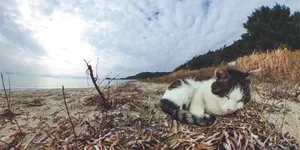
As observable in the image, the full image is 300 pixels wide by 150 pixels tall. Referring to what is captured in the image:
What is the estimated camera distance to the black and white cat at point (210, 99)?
219cm

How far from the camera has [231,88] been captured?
2303mm

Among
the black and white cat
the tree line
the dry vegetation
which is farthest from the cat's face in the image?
the tree line

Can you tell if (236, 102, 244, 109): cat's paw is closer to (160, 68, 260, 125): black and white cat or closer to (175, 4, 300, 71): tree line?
(160, 68, 260, 125): black and white cat

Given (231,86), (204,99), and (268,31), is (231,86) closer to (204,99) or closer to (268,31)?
(204,99)

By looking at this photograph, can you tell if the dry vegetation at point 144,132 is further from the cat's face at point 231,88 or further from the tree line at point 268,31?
the tree line at point 268,31

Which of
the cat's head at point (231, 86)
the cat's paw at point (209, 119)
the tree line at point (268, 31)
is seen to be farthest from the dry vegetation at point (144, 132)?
the tree line at point (268, 31)

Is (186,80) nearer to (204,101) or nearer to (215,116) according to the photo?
(204,101)

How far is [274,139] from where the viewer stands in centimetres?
174

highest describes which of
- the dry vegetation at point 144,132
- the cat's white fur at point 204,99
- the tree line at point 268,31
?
the tree line at point 268,31

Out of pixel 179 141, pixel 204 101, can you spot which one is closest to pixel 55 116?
pixel 179 141

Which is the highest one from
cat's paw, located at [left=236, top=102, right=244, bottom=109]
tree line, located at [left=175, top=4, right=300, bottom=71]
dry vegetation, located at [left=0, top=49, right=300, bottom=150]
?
tree line, located at [left=175, top=4, right=300, bottom=71]

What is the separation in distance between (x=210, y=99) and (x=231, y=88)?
270mm

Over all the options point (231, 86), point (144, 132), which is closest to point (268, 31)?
point (231, 86)

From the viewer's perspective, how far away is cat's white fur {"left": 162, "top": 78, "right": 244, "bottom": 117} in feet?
7.37
